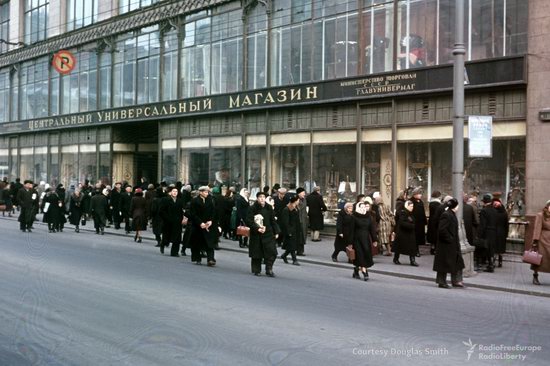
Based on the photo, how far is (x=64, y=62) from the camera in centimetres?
3500

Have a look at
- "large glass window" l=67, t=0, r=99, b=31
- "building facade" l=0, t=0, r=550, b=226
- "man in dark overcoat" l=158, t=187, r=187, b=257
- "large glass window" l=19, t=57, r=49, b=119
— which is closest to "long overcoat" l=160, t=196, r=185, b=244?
"man in dark overcoat" l=158, t=187, r=187, b=257

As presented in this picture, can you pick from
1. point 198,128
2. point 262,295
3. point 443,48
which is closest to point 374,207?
point 443,48

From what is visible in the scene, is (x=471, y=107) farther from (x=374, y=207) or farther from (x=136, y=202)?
(x=136, y=202)

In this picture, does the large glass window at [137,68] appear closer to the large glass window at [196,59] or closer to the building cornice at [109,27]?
the building cornice at [109,27]

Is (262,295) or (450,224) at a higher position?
(450,224)

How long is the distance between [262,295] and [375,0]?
13.6 metres

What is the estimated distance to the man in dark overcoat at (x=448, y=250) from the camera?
12.3 metres

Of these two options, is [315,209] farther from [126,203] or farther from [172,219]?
[126,203]

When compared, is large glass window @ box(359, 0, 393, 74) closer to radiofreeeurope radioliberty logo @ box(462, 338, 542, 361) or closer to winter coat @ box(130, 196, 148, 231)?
winter coat @ box(130, 196, 148, 231)

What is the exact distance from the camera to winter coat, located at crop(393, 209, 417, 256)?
15.8m

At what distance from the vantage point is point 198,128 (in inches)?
1121

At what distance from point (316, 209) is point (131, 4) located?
17.7 meters

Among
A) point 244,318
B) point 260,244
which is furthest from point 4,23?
point 244,318

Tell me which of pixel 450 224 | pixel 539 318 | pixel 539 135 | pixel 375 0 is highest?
pixel 375 0
